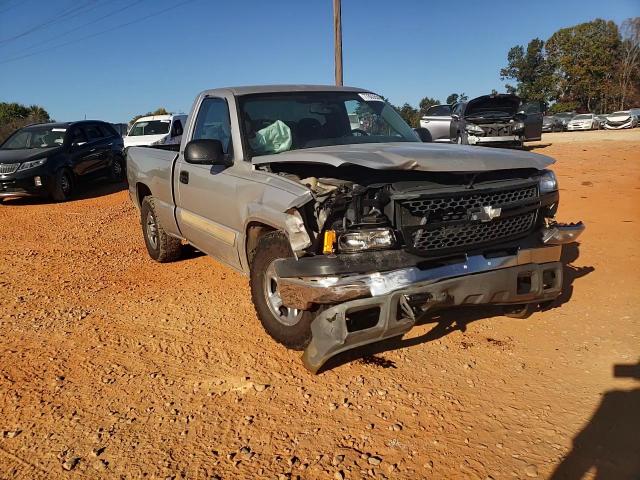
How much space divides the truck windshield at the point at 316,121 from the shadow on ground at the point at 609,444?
268 centimetres

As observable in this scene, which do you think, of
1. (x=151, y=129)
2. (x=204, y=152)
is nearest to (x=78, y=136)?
(x=151, y=129)

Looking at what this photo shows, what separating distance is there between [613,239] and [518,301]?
353 centimetres

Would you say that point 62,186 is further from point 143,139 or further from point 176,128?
point 143,139

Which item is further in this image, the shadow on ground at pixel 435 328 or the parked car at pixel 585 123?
the parked car at pixel 585 123

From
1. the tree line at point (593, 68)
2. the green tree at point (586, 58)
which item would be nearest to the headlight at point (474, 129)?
the tree line at point (593, 68)

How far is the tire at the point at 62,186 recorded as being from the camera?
11.7 m

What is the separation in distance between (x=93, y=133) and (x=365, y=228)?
12.4 meters

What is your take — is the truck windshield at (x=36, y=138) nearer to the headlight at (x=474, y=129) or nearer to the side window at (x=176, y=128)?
the side window at (x=176, y=128)

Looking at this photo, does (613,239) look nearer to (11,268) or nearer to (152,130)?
(11,268)

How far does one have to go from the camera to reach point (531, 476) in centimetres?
235

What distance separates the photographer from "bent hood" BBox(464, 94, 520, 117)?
1570 cm

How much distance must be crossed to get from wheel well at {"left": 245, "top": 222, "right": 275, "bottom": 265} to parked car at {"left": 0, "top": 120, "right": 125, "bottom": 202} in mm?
9396

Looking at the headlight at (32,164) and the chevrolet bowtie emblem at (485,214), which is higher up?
the chevrolet bowtie emblem at (485,214)

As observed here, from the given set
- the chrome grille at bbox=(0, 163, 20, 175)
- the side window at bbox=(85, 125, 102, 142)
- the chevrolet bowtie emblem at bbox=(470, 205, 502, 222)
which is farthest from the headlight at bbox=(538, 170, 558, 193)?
the side window at bbox=(85, 125, 102, 142)
